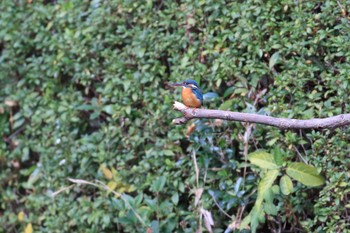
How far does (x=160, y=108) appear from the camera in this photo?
428 cm

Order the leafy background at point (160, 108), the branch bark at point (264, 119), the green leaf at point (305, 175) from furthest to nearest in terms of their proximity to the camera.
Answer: the leafy background at point (160, 108), the green leaf at point (305, 175), the branch bark at point (264, 119)

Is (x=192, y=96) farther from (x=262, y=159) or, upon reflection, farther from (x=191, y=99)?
(x=262, y=159)

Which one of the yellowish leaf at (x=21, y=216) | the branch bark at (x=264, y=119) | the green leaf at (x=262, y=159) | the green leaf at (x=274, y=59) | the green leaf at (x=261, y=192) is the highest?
the branch bark at (x=264, y=119)

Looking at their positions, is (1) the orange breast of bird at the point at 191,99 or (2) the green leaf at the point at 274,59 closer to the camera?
(1) the orange breast of bird at the point at 191,99

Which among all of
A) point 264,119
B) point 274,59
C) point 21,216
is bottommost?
point 21,216

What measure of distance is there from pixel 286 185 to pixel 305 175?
106mm

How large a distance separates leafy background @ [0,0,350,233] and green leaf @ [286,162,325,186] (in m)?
0.05

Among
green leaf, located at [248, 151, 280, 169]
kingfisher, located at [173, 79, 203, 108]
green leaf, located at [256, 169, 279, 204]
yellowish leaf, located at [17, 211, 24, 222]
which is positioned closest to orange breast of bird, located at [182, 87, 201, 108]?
kingfisher, located at [173, 79, 203, 108]

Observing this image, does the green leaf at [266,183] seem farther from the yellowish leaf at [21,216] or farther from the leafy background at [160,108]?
the yellowish leaf at [21,216]

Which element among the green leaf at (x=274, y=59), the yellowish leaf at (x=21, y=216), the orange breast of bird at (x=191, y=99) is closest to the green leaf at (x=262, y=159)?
the orange breast of bird at (x=191, y=99)

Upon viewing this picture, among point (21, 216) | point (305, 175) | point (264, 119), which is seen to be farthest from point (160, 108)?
point (21, 216)

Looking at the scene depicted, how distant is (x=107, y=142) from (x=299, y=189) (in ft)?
4.73

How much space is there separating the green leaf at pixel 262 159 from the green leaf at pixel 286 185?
3.4 inches

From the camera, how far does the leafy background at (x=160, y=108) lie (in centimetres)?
361
